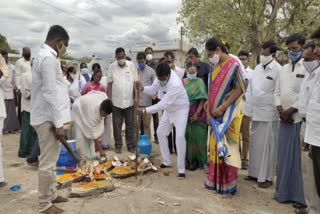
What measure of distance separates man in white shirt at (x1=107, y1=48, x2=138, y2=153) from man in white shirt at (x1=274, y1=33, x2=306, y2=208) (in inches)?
126

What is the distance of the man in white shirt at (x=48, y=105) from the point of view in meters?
3.59

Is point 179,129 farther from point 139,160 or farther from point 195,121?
point 139,160

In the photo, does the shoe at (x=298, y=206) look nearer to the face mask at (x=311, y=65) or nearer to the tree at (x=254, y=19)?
the face mask at (x=311, y=65)

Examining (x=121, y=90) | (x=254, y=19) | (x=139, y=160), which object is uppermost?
(x=254, y=19)

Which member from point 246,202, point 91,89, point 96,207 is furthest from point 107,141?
point 246,202

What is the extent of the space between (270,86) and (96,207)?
118 inches

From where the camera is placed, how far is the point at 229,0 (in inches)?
667

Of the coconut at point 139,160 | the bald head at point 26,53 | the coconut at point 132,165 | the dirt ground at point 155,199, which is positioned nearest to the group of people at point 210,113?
the bald head at point 26,53

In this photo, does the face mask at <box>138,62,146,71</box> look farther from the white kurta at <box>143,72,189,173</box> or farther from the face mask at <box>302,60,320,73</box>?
the face mask at <box>302,60,320,73</box>

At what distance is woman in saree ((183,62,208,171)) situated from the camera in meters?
5.59

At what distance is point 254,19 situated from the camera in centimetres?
1678

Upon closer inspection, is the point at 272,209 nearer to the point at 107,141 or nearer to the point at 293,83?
the point at 293,83

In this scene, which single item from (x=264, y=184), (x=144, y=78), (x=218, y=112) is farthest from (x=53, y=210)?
(x=144, y=78)

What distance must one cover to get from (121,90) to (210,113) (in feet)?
8.21
